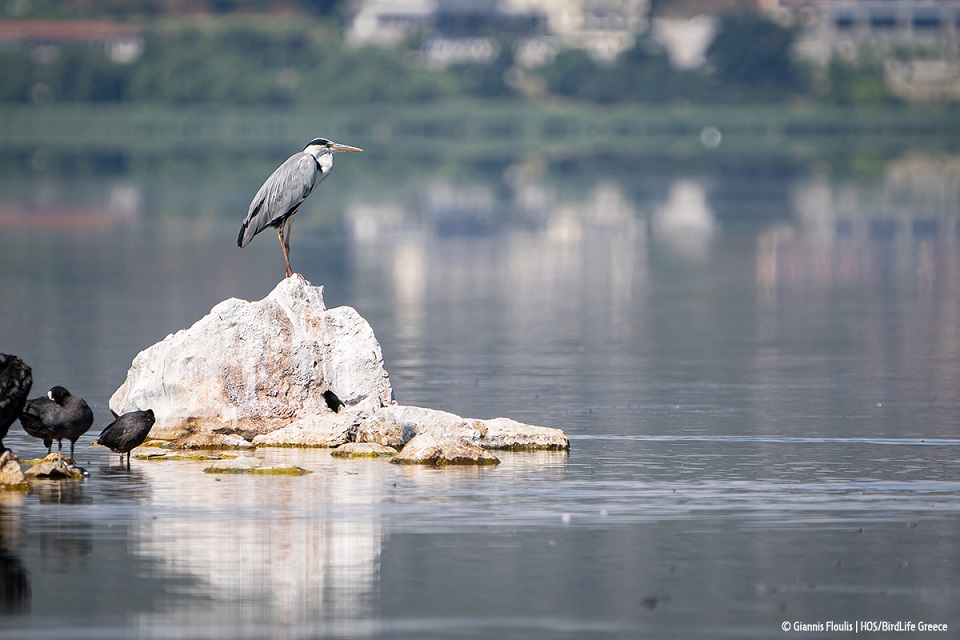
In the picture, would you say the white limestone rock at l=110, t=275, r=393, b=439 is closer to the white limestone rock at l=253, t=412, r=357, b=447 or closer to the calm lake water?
the white limestone rock at l=253, t=412, r=357, b=447

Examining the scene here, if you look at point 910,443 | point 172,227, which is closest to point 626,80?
point 172,227

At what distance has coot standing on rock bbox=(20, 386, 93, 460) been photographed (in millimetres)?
17047

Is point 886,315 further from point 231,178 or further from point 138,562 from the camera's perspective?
point 231,178

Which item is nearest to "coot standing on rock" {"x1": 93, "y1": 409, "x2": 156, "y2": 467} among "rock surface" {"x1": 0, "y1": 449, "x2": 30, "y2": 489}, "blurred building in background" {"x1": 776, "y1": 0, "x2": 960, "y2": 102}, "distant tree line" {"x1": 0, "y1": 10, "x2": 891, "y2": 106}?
"rock surface" {"x1": 0, "y1": 449, "x2": 30, "y2": 489}

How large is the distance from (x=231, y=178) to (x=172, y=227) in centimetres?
2761

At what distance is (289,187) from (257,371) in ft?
7.40

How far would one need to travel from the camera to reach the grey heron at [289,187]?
19.9 m

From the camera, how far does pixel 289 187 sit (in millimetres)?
19938

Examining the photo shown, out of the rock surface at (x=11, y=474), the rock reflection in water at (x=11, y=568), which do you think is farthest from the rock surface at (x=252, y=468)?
the rock reflection in water at (x=11, y=568)

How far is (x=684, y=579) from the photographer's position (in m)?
12.9

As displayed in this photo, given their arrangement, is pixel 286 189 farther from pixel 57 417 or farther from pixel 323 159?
pixel 57 417

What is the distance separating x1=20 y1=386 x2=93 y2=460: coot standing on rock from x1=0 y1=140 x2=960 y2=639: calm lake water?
1.03 ft

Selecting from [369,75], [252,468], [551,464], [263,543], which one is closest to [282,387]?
[252,468]

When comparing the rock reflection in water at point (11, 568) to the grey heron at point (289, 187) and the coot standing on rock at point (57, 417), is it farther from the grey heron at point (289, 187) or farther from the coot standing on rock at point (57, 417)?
the grey heron at point (289, 187)
